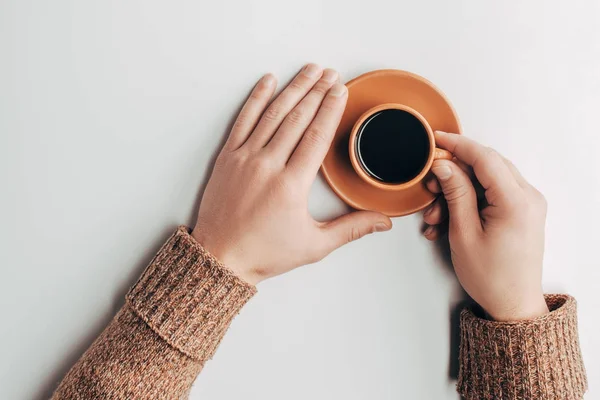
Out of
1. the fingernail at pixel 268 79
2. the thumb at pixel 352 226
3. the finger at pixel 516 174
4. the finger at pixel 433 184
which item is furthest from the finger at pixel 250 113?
the finger at pixel 516 174

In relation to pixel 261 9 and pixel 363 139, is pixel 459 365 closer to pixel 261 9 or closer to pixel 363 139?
pixel 363 139

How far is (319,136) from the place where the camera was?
2.62 feet

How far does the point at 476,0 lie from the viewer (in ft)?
2.87

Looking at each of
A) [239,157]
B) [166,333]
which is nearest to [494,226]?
[239,157]

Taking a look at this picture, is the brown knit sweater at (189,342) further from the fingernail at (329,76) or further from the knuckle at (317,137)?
the fingernail at (329,76)

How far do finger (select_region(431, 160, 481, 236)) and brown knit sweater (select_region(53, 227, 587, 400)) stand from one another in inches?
7.0

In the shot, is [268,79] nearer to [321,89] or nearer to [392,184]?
[321,89]

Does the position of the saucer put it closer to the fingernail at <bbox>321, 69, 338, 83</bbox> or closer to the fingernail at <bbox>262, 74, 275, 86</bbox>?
the fingernail at <bbox>321, 69, 338, 83</bbox>

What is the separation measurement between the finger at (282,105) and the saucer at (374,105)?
0.07 metres

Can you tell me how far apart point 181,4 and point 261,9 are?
137mm

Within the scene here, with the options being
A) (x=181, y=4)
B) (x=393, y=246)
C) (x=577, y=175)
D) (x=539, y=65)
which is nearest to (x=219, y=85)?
(x=181, y=4)

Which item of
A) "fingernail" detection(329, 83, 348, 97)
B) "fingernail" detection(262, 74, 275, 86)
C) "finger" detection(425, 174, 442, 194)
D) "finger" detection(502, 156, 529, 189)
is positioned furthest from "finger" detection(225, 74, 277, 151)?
"finger" detection(502, 156, 529, 189)

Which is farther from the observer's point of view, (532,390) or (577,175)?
(577,175)

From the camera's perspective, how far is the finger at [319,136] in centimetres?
80
